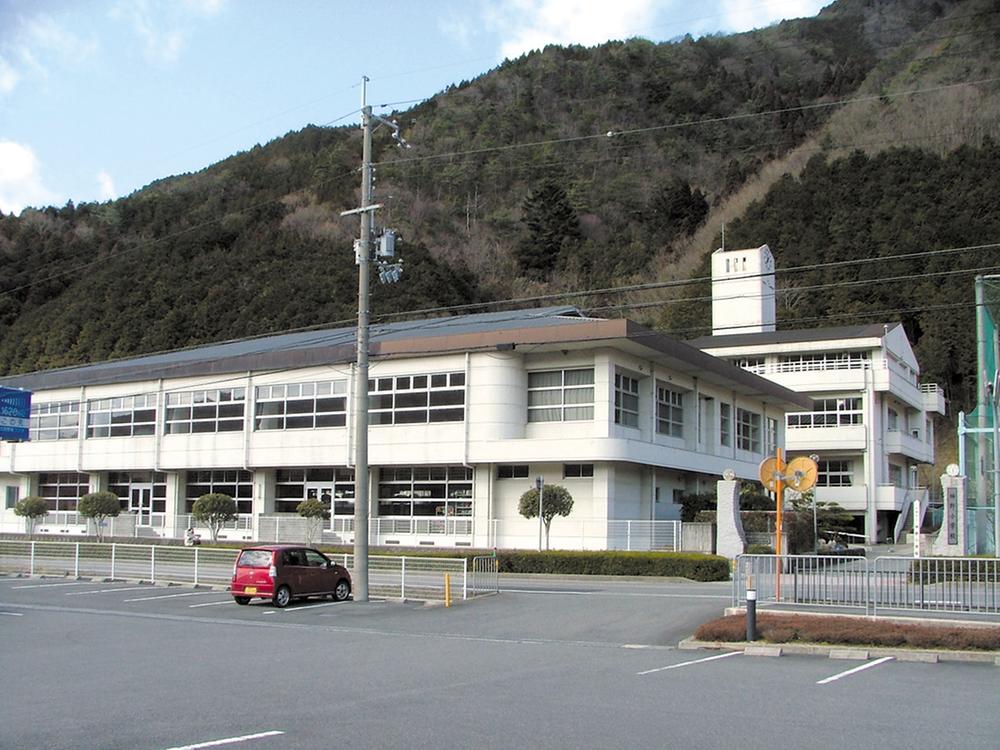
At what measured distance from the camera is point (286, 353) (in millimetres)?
43875

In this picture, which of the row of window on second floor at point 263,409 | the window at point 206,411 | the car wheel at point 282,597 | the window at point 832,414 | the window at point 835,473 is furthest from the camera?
the window at point 835,473

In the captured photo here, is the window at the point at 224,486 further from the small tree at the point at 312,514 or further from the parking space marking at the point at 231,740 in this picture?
the parking space marking at the point at 231,740

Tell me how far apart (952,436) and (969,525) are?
175 ft

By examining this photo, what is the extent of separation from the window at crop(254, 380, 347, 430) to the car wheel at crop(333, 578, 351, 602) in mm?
16714

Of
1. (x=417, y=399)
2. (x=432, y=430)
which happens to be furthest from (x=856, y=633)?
(x=417, y=399)

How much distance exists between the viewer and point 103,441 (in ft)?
165

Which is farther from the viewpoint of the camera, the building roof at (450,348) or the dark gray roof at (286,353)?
the dark gray roof at (286,353)

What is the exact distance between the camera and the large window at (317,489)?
43.9 meters

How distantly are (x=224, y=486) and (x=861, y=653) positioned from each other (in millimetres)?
36399

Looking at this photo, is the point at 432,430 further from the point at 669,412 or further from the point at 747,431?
the point at 747,431

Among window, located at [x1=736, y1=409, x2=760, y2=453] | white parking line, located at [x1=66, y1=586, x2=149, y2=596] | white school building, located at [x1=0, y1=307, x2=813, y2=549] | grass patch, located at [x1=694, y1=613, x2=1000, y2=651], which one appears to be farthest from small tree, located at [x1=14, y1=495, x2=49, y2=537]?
grass patch, located at [x1=694, y1=613, x2=1000, y2=651]

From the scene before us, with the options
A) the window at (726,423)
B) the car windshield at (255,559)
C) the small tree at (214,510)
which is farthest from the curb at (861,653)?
the window at (726,423)

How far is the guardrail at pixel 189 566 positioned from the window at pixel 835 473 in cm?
3947

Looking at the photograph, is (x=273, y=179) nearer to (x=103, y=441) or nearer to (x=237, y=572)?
(x=103, y=441)
